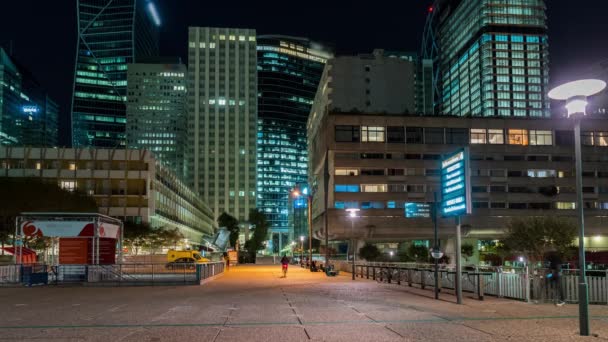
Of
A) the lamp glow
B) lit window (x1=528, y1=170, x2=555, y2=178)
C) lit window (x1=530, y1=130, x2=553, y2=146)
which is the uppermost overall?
lit window (x1=530, y1=130, x2=553, y2=146)

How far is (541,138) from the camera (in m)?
92.9

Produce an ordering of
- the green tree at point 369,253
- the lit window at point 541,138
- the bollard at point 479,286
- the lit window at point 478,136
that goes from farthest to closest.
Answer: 1. the lit window at point 541,138
2. the lit window at point 478,136
3. the green tree at point 369,253
4. the bollard at point 479,286

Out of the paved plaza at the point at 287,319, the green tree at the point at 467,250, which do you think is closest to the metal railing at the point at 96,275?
the paved plaza at the point at 287,319

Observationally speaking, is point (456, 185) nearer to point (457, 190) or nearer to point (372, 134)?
point (457, 190)

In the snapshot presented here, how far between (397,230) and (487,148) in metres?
20.1

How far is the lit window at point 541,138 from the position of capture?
304 ft

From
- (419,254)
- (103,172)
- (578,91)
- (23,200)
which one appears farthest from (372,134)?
(578,91)

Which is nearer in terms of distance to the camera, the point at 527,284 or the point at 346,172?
the point at 527,284

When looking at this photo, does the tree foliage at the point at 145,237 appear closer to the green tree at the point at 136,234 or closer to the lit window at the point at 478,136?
the green tree at the point at 136,234

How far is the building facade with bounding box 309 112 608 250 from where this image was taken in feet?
286

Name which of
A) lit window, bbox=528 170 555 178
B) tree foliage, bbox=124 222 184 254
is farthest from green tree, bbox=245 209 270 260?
lit window, bbox=528 170 555 178

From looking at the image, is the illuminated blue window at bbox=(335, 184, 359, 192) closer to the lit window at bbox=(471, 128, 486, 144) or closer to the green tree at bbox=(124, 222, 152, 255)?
the lit window at bbox=(471, 128, 486, 144)

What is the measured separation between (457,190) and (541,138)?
80.9 meters

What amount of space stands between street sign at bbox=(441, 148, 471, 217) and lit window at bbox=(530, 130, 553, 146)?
78.1m
